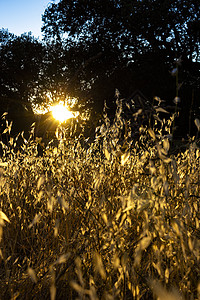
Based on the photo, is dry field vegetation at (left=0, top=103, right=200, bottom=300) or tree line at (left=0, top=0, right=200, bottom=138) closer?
dry field vegetation at (left=0, top=103, right=200, bottom=300)

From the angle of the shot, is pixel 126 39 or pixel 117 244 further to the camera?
pixel 126 39

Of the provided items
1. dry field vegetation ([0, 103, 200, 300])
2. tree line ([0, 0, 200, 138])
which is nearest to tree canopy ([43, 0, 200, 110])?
tree line ([0, 0, 200, 138])

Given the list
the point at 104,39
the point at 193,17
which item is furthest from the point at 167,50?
the point at 104,39

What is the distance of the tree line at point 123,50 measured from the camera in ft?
41.5

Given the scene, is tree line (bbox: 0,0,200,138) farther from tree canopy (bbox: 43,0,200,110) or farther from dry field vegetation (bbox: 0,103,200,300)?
dry field vegetation (bbox: 0,103,200,300)

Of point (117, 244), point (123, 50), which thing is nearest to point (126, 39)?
point (123, 50)

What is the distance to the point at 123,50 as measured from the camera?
14.0m

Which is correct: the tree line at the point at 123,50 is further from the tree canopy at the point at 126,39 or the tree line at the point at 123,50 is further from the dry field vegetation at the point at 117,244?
the dry field vegetation at the point at 117,244

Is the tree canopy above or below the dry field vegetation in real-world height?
above

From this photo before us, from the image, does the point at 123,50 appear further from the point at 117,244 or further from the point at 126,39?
the point at 117,244

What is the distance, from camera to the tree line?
1265cm

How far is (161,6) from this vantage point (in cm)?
1203

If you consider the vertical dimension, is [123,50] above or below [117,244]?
above

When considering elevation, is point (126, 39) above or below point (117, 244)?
above
